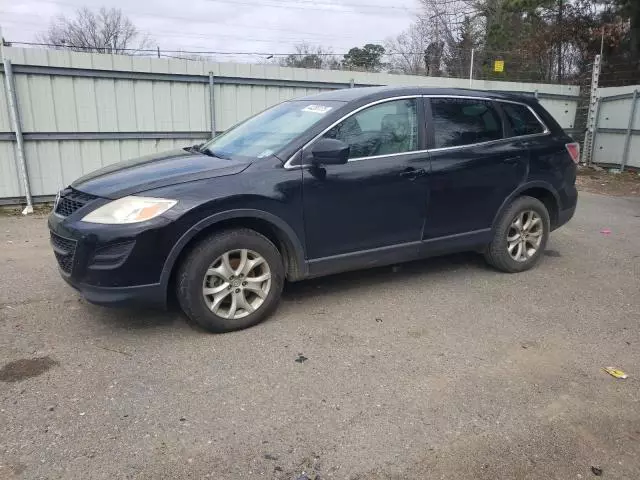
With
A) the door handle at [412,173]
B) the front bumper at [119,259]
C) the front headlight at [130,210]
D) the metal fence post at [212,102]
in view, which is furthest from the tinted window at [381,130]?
the metal fence post at [212,102]

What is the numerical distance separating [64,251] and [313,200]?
1.80 m

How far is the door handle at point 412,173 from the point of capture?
4.34 metres

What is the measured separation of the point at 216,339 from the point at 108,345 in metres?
0.73

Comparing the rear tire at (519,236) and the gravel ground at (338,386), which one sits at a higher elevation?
the rear tire at (519,236)

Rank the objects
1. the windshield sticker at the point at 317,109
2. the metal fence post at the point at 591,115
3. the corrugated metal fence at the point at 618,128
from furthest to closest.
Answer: the metal fence post at the point at 591,115 → the corrugated metal fence at the point at 618,128 → the windshield sticker at the point at 317,109

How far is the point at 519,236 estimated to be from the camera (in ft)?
17.1

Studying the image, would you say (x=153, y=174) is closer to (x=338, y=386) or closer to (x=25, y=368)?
(x=25, y=368)

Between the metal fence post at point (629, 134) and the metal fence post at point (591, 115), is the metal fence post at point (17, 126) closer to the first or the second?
the metal fence post at point (629, 134)

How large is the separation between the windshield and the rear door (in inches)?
40.2

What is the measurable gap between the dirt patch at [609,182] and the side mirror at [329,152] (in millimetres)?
8919

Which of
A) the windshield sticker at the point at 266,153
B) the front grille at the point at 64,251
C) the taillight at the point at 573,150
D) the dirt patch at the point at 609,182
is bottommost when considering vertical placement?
the dirt patch at the point at 609,182

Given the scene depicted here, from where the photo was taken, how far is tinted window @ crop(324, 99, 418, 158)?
13.8ft

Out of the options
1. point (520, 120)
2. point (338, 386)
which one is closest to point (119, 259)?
point (338, 386)

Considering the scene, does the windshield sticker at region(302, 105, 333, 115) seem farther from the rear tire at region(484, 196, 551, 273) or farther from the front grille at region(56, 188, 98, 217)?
the rear tire at region(484, 196, 551, 273)
